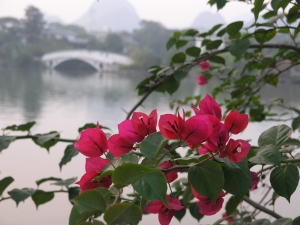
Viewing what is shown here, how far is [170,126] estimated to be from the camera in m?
0.20

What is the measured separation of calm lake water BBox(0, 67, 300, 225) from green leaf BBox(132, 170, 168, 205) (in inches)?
12.5

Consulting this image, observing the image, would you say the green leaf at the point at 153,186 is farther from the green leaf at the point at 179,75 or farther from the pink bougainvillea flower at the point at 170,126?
the green leaf at the point at 179,75

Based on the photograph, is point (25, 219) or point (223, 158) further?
point (25, 219)

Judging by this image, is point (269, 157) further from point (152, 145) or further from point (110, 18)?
point (110, 18)

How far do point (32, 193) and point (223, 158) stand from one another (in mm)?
321

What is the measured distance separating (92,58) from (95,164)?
153 cm

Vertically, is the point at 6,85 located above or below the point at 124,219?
below

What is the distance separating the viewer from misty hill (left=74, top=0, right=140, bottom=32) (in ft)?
5.71

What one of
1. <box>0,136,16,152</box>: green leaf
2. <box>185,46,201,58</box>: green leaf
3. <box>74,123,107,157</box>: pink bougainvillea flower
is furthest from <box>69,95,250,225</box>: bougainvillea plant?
<box>185,46,201,58</box>: green leaf

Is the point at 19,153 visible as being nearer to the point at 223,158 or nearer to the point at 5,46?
the point at 5,46

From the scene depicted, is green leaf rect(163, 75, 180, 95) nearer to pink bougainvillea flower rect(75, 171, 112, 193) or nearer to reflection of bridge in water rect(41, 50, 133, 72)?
pink bougainvillea flower rect(75, 171, 112, 193)

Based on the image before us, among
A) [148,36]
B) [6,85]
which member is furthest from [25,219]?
[148,36]

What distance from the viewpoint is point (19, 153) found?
34.9 inches

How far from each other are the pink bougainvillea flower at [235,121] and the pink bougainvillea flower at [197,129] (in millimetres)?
19
